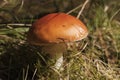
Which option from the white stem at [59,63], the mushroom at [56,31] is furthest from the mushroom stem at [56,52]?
the mushroom at [56,31]

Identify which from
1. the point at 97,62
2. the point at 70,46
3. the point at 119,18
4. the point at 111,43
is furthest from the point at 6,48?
the point at 119,18

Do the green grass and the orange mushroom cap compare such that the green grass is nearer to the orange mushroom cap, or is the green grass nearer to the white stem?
the white stem

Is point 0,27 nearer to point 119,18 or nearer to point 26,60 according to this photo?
point 26,60

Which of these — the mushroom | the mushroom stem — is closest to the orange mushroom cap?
the mushroom

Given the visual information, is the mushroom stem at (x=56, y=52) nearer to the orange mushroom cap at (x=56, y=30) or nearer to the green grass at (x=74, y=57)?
the green grass at (x=74, y=57)

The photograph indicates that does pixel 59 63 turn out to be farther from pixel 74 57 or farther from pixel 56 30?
pixel 56 30

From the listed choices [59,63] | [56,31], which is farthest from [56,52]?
[56,31]
